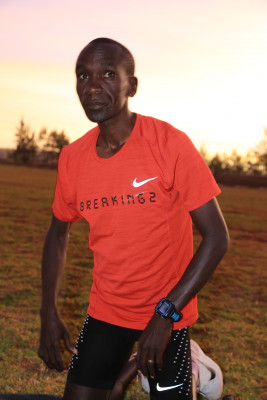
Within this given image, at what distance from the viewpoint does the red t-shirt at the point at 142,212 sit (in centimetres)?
227

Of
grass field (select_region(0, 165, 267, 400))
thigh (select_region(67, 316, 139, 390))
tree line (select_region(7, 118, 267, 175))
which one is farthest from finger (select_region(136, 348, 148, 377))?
tree line (select_region(7, 118, 267, 175))

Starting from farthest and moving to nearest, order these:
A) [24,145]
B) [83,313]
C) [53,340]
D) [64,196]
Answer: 1. [24,145]
2. [83,313]
3. [64,196]
4. [53,340]

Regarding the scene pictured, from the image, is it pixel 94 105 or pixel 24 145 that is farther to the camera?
pixel 24 145

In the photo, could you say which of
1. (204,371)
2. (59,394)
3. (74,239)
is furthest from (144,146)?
(74,239)

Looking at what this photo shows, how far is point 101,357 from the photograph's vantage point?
252 centimetres

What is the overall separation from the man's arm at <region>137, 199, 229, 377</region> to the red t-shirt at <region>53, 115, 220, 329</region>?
152 millimetres

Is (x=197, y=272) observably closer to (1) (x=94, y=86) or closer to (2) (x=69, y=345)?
(2) (x=69, y=345)

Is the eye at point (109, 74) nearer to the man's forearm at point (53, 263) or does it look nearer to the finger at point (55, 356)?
the man's forearm at point (53, 263)

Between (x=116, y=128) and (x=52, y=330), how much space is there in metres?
1.08

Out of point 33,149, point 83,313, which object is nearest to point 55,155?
point 33,149

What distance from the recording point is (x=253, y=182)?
60.4 metres

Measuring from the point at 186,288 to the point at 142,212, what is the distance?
0.41m

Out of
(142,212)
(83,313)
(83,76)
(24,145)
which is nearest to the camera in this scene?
(142,212)

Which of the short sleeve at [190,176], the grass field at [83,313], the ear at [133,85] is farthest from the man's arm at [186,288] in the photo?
the grass field at [83,313]
